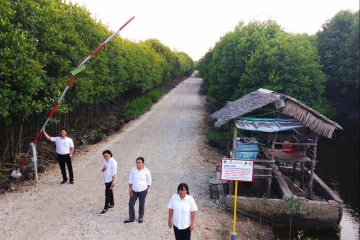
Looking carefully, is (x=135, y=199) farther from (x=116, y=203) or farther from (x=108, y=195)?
(x=116, y=203)

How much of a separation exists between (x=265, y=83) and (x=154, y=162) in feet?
28.9

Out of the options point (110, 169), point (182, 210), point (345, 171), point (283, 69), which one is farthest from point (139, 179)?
point (345, 171)

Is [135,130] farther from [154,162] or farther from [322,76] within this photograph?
[322,76]

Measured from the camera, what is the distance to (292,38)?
2092 centimetres

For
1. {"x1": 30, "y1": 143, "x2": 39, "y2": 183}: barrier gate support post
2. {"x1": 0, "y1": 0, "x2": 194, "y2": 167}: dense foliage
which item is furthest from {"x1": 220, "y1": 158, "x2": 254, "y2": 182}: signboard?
{"x1": 30, "y1": 143, "x2": 39, "y2": 183}: barrier gate support post

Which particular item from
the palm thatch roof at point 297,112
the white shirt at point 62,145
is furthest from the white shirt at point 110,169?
the palm thatch roof at point 297,112

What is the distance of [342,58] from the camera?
37.1 meters

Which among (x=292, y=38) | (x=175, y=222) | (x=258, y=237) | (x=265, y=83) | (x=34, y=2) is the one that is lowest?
(x=258, y=237)

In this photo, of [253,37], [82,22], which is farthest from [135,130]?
[253,37]

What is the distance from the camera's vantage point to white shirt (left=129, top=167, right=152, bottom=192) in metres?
8.21

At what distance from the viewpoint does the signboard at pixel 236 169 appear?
8.54 m

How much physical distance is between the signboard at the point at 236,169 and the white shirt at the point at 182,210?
2.23 m

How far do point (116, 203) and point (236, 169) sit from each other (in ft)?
14.1

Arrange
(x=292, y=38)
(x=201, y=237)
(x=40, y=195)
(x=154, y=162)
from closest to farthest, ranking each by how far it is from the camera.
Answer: (x=201, y=237) < (x=40, y=195) < (x=154, y=162) < (x=292, y=38)
